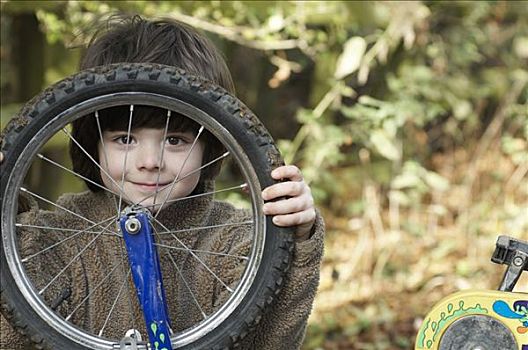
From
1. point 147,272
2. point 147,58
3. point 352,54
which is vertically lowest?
point 147,272

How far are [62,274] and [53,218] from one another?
123 mm

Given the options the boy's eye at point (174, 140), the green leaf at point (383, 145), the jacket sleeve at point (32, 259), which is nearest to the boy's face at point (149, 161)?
the boy's eye at point (174, 140)

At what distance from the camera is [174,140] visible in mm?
2049

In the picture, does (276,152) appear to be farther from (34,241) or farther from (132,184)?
(34,241)

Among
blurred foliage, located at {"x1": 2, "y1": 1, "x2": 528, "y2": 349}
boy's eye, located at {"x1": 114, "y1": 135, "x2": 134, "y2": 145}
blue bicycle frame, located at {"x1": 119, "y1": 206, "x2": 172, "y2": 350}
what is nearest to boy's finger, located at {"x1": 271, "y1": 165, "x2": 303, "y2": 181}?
blue bicycle frame, located at {"x1": 119, "y1": 206, "x2": 172, "y2": 350}

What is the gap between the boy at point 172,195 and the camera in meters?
1.96

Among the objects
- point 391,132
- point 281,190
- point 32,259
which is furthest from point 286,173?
point 391,132

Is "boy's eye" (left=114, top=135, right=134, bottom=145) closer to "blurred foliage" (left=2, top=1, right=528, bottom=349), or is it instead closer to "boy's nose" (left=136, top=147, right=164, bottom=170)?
"boy's nose" (left=136, top=147, right=164, bottom=170)

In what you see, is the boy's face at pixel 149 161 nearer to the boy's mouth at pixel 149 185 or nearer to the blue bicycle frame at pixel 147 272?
the boy's mouth at pixel 149 185

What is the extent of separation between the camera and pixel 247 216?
2215mm

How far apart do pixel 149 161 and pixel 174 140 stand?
8 centimetres

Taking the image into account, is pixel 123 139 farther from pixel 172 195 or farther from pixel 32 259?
pixel 32 259

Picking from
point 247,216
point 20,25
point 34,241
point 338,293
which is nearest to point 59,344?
point 34,241

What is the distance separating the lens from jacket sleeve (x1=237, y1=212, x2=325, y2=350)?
6.38 feet
